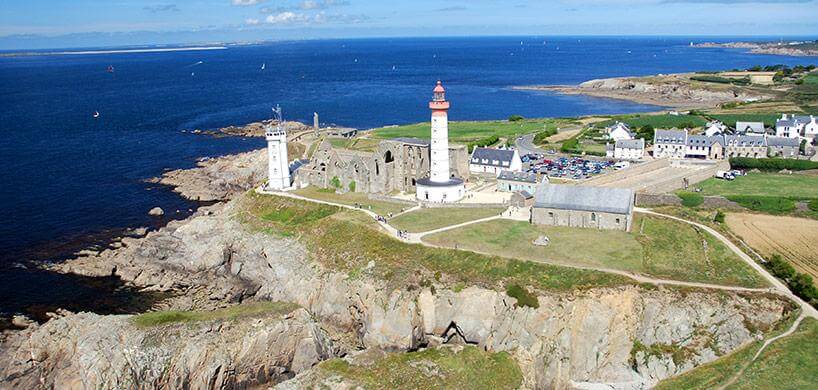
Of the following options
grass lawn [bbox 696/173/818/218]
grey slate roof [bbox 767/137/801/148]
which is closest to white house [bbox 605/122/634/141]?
grey slate roof [bbox 767/137/801/148]

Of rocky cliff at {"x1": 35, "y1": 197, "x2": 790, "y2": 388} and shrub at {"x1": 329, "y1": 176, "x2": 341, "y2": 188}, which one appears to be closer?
rocky cliff at {"x1": 35, "y1": 197, "x2": 790, "y2": 388}

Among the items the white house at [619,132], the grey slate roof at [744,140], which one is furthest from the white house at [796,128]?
the white house at [619,132]

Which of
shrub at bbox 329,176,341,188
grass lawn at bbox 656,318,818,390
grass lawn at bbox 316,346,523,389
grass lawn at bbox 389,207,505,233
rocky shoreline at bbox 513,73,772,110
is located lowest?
grass lawn at bbox 316,346,523,389

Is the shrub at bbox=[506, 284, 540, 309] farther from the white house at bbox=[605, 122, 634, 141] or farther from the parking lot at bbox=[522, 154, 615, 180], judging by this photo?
the white house at bbox=[605, 122, 634, 141]

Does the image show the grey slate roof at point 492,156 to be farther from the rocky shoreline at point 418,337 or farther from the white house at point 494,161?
the rocky shoreline at point 418,337

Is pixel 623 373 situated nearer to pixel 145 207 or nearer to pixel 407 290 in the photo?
pixel 407 290

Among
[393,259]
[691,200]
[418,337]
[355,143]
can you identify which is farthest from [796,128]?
[418,337]

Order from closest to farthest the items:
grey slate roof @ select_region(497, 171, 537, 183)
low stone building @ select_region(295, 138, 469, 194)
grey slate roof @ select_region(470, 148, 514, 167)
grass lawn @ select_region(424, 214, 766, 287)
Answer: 1. grass lawn @ select_region(424, 214, 766, 287)
2. grey slate roof @ select_region(497, 171, 537, 183)
3. low stone building @ select_region(295, 138, 469, 194)
4. grey slate roof @ select_region(470, 148, 514, 167)
